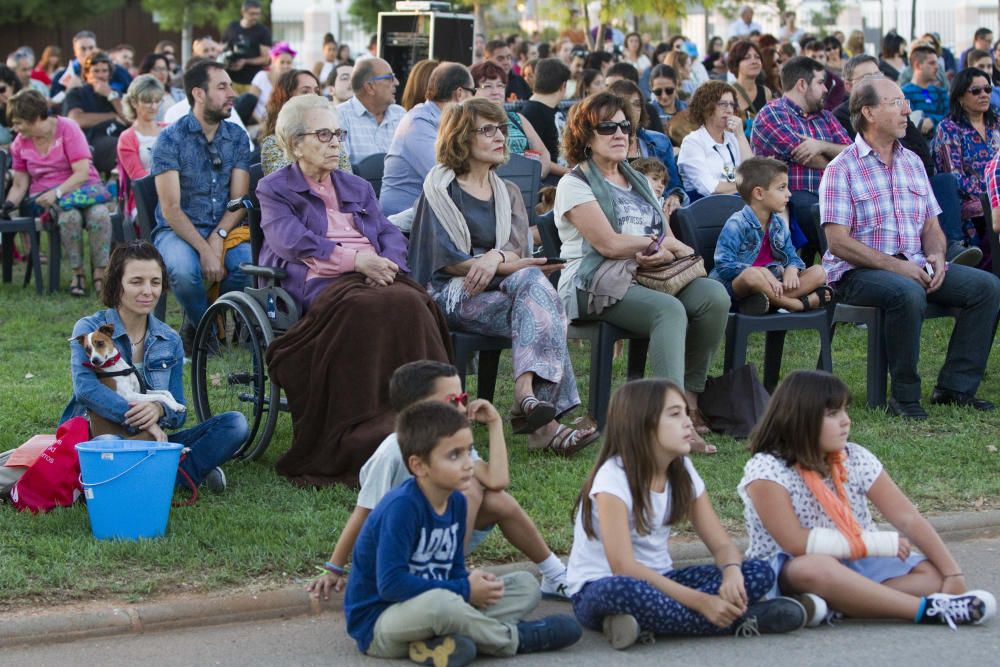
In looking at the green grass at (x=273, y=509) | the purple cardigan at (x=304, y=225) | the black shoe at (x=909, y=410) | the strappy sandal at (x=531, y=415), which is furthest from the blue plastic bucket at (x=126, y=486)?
the black shoe at (x=909, y=410)

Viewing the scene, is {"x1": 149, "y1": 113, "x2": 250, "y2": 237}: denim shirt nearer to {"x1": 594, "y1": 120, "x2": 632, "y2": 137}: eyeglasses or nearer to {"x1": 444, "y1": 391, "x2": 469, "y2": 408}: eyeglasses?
{"x1": 594, "y1": 120, "x2": 632, "y2": 137}: eyeglasses

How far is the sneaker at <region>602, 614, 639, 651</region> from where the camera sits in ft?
15.2

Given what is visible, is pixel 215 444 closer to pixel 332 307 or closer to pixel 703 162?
pixel 332 307

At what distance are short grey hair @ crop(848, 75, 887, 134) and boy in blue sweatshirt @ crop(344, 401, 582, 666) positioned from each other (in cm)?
429

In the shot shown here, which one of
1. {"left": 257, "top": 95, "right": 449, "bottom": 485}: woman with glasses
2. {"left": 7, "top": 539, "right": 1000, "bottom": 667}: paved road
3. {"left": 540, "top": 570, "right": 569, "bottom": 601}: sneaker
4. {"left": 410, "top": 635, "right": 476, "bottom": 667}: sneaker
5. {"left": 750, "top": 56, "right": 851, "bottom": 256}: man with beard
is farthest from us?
{"left": 750, "top": 56, "right": 851, "bottom": 256}: man with beard

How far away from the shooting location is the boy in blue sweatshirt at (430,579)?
4.47 metres

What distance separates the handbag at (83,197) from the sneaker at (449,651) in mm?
8213

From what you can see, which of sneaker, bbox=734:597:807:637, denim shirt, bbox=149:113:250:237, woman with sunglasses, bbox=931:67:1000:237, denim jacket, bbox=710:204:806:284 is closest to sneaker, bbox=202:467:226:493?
sneaker, bbox=734:597:807:637

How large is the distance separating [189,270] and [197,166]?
0.65 meters

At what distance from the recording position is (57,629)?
482 cm

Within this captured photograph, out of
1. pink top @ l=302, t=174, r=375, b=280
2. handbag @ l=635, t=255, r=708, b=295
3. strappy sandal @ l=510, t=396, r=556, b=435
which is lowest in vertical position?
strappy sandal @ l=510, t=396, r=556, b=435

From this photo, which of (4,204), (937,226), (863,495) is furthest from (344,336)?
(4,204)

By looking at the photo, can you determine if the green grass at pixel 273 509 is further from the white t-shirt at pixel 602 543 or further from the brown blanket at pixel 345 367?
the white t-shirt at pixel 602 543

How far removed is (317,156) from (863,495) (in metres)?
3.11
